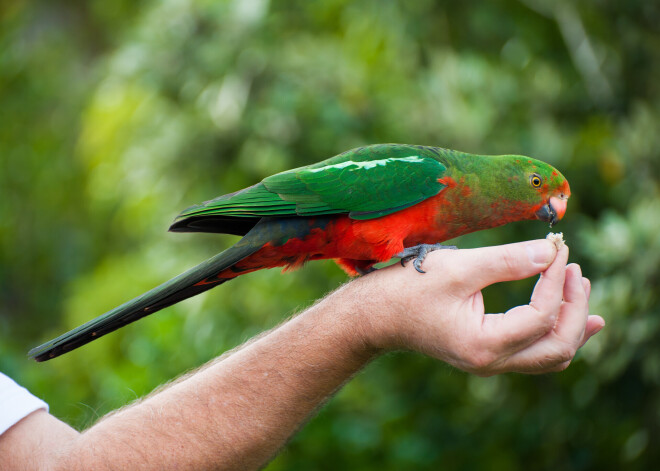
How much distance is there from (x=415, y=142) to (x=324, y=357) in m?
2.31

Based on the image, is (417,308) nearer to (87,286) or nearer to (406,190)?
(406,190)

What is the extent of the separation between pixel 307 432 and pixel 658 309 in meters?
2.27

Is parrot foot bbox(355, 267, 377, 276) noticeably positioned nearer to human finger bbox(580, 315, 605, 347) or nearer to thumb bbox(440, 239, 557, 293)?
thumb bbox(440, 239, 557, 293)

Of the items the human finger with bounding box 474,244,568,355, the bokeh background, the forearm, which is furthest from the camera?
the bokeh background

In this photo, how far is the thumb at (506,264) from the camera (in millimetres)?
2020

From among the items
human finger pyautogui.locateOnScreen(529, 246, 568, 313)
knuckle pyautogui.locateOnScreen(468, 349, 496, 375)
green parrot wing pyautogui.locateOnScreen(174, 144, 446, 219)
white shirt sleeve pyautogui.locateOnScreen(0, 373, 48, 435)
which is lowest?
knuckle pyautogui.locateOnScreen(468, 349, 496, 375)

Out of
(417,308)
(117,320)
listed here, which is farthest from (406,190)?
(117,320)

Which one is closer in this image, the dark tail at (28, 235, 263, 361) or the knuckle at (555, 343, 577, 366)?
the knuckle at (555, 343, 577, 366)

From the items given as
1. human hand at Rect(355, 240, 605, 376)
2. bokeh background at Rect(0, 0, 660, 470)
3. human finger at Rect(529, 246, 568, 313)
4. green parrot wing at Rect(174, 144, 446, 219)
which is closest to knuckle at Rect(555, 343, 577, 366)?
human hand at Rect(355, 240, 605, 376)

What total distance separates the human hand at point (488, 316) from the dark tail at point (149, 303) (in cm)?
64

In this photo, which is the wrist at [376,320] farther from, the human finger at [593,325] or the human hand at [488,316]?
the human finger at [593,325]

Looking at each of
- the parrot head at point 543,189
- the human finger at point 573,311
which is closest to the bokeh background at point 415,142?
the parrot head at point 543,189

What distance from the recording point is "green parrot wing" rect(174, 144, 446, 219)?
8.70ft

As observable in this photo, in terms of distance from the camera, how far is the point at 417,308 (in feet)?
6.92
